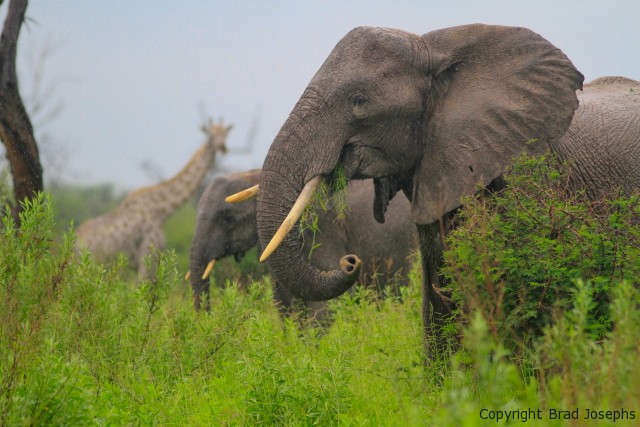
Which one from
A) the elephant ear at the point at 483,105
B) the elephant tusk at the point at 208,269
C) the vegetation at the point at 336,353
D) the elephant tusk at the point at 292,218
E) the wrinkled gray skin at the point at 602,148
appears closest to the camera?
the vegetation at the point at 336,353

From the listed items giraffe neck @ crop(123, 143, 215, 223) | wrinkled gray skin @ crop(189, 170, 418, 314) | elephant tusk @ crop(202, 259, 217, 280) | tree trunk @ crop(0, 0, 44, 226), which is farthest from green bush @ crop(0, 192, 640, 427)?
giraffe neck @ crop(123, 143, 215, 223)

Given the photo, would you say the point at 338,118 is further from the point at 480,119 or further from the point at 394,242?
the point at 394,242

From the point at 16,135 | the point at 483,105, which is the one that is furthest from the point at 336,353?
the point at 16,135

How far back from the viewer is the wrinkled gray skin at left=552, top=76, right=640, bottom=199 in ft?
21.1

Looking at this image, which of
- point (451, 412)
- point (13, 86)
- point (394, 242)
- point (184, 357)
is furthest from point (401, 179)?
point (13, 86)

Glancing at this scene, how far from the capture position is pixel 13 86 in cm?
991

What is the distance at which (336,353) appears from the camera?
19.7 ft

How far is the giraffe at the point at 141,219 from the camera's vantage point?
16.5 metres

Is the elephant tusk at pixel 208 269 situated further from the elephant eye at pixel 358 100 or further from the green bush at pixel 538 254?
the green bush at pixel 538 254

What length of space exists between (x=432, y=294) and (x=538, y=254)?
108 centimetres

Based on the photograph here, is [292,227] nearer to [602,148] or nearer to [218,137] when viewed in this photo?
[602,148]

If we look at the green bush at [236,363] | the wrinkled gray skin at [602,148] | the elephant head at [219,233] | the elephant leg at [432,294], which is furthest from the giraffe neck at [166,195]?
the elephant leg at [432,294]

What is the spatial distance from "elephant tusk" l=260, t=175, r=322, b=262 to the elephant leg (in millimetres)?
834

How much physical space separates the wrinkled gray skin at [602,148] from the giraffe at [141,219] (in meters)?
10.4
